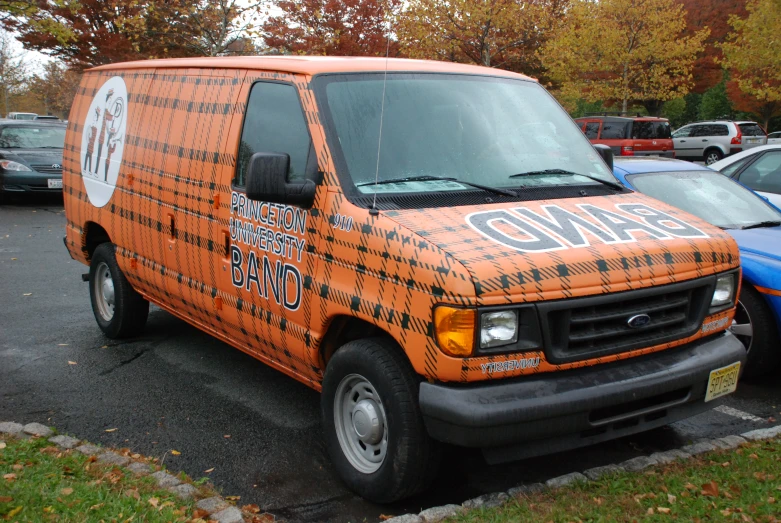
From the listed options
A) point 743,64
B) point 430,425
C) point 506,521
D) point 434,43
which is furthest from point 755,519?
point 743,64

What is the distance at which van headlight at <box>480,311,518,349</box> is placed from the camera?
11.5ft

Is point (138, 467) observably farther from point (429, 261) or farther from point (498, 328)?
point (498, 328)

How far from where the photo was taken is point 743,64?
28766mm

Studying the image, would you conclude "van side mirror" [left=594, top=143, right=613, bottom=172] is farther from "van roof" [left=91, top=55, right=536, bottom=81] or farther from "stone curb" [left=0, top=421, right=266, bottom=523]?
"stone curb" [left=0, top=421, right=266, bottom=523]

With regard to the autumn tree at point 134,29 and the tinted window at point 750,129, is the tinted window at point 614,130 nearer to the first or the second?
the tinted window at point 750,129

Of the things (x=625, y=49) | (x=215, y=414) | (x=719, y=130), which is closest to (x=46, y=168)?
(x=215, y=414)

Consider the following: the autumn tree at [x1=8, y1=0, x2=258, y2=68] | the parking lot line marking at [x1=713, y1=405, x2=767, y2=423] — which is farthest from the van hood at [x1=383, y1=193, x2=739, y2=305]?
the autumn tree at [x1=8, y1=0, x2=258, y2=68]

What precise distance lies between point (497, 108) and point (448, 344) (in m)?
1.98

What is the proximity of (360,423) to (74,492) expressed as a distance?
1.38 metres

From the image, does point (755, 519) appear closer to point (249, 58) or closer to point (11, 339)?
point (249, 58)

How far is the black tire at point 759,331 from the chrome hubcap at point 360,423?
308 cm

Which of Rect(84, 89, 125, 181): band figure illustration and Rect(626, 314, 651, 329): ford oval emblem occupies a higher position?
Rect(84, 89, 125, 181): band figure illustration

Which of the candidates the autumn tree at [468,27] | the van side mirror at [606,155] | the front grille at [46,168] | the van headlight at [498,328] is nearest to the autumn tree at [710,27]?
the autumn tree at [468,27]

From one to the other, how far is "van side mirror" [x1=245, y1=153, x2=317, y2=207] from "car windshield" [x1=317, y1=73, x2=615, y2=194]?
32cm
